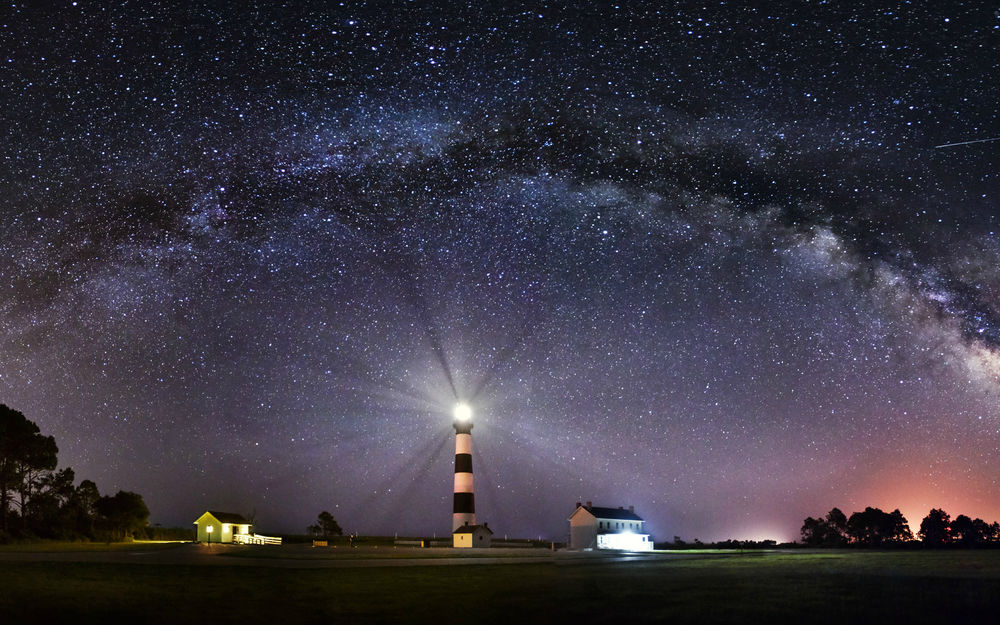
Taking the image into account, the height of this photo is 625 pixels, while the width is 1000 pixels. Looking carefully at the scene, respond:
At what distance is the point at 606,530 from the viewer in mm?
83562

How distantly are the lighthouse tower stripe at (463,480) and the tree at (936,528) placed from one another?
7210 cm

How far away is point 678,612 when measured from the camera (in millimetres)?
16578

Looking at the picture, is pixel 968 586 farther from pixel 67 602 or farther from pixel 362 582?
pixel 67 602

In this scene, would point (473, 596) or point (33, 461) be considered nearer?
point (473, 596)

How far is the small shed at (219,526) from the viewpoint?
264 feet

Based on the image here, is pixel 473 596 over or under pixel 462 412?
under

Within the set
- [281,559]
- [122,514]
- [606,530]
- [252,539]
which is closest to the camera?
[281,559]

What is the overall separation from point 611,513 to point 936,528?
5806 centimetres

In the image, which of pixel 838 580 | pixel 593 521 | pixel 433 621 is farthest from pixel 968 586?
pixel 593 521

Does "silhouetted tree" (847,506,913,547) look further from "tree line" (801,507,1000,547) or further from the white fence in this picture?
the white fence

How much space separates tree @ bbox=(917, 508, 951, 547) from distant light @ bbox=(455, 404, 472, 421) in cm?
7266

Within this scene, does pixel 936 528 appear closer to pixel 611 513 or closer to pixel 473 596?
pixel 611 513

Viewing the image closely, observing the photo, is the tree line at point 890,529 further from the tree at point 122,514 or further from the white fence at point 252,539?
the tree at point 122,514

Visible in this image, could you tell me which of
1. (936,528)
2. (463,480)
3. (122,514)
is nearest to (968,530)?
(936,528)
